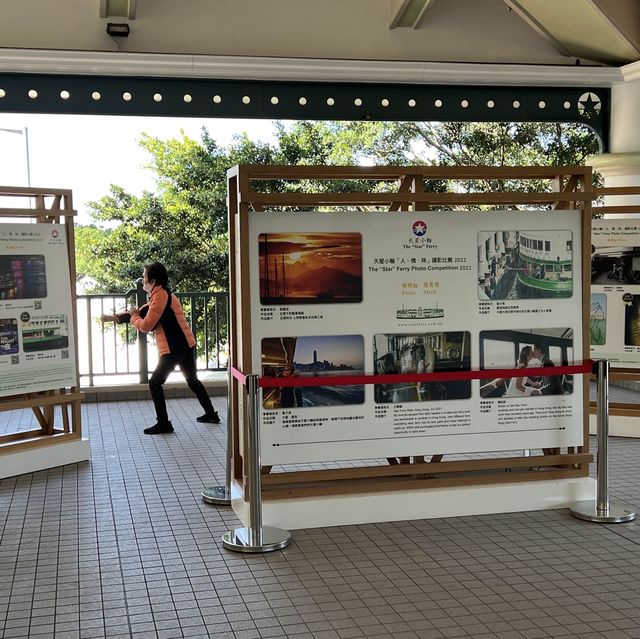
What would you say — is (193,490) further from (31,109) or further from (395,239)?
(31,109)

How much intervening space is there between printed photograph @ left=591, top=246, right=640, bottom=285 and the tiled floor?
229 cm

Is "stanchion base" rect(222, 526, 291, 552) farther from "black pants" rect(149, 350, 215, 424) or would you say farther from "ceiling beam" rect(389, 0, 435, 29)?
"ceiling beam" rect(389, 0, 435, 29)

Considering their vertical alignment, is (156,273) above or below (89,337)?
above

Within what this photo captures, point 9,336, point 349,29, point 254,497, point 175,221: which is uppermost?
point 349,29

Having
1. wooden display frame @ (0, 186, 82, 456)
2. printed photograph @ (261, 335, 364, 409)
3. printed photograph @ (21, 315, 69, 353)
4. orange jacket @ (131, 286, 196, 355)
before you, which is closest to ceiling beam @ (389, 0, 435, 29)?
orange jacket @ (131, 286, 196, 355)

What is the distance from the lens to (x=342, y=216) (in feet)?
16.5

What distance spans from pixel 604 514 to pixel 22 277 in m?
4.61

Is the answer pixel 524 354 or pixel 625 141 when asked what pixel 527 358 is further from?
pixel 625 141

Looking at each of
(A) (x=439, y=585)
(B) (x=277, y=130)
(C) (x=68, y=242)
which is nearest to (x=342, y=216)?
(A) (x=439, y=585)

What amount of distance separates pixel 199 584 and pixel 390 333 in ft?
6.21

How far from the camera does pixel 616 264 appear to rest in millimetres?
7684

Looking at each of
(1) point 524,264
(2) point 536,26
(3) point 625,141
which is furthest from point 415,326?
(3) point 625,141

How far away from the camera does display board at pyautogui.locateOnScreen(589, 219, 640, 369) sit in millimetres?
7621

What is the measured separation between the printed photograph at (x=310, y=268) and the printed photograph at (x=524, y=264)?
85 centimetres
